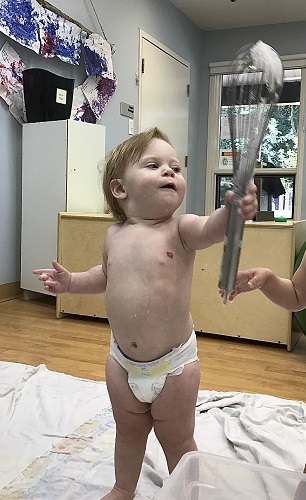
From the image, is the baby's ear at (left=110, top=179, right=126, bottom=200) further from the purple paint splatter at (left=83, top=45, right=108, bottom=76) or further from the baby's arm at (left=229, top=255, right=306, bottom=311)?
the purple paint splatter at (left=83, top=45, right=108, bottom=76)

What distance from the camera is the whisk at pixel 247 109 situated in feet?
2.05

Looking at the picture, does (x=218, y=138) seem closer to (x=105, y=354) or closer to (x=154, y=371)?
(x=105, y=354)

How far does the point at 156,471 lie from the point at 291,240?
3.99ft

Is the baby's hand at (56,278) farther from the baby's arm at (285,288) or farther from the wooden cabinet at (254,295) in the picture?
the wooden cabinet at (254,295)

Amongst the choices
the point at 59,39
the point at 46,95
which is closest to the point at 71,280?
the point at 46,95

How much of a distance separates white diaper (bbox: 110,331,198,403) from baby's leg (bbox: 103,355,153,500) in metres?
0.02

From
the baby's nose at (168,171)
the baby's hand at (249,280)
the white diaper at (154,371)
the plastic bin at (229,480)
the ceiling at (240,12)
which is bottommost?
the plastic bin at (229,480)

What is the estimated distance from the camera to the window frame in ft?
14.9

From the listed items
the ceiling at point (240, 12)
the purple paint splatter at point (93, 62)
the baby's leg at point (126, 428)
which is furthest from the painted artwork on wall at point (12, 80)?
the baby's leg at point (126, 428)

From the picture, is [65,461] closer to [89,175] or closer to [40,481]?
[40,481]

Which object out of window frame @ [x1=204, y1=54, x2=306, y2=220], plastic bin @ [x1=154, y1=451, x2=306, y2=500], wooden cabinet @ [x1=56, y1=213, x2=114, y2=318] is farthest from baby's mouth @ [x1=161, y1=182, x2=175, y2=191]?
window frame @ [x1=204, y1=54, x2=306, y2=220]

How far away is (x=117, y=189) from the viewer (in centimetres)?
101

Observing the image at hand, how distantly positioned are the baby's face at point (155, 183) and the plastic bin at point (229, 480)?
0.42m

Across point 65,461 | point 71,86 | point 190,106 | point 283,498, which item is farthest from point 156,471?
point 190,106
